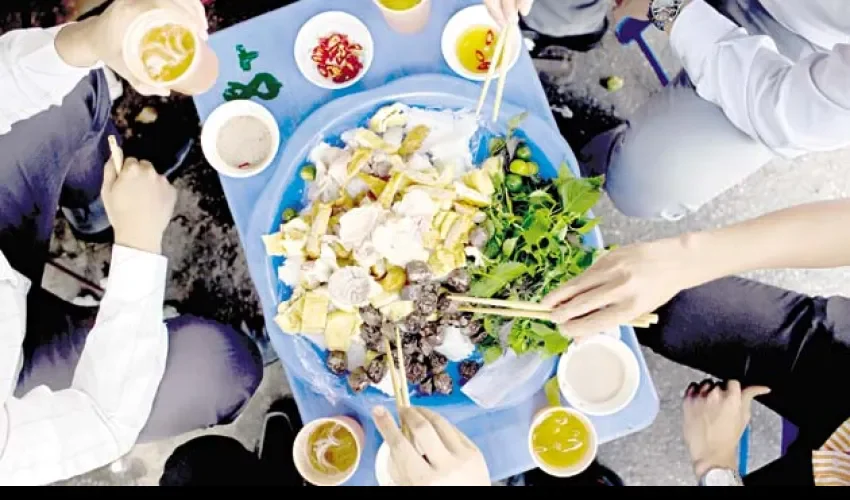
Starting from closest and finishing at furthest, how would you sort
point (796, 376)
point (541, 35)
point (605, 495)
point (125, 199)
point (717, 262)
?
point (717, 262) → point (125, 199) → point (796, 376) → point (605, 495) → point (541, 35)

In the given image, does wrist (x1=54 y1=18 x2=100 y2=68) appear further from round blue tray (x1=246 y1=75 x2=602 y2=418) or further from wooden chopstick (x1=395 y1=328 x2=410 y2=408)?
wooden chopstick (x1=395 y1=328 x2=410 y2=408)

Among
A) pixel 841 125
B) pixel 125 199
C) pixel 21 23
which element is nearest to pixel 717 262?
pixel 841 125

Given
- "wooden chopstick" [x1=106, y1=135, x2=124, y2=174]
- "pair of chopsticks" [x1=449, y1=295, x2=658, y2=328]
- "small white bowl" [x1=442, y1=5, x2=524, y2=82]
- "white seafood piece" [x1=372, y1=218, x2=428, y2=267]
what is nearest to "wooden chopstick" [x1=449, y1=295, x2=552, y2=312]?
"pair of chopsticks" [x1=449, y1=295, x2=658, y2=328]

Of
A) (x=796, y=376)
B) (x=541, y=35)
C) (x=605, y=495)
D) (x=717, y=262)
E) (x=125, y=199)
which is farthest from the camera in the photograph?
(x=541, y=35)

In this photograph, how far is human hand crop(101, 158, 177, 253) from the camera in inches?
62.8

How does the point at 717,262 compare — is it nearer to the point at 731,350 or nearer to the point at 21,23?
the point at 731,350

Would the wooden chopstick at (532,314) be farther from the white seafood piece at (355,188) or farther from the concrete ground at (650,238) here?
the concrete ground at (650,238)

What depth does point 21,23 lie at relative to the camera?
2.12m

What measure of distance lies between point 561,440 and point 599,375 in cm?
15

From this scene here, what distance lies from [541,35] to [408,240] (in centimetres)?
89

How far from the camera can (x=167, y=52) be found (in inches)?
54.6

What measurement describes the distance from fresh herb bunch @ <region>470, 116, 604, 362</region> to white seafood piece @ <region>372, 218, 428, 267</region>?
14 centimetres

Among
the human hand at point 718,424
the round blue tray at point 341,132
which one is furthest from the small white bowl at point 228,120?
the human hand at point 718,424

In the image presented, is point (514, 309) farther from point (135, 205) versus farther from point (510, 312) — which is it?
point (135, 205)
